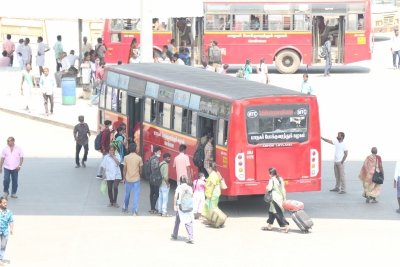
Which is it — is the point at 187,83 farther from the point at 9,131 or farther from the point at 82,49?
the point at 82,49

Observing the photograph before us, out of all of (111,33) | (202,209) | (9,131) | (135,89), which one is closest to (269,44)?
(111,33)

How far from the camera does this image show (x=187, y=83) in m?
19.2

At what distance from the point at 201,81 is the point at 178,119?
0.92 metres

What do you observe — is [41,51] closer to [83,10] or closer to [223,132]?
[83,10]

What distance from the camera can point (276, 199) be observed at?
640 inches

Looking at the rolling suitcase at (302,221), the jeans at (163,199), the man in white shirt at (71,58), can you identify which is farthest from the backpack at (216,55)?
the rolling suitcase at (302,221)

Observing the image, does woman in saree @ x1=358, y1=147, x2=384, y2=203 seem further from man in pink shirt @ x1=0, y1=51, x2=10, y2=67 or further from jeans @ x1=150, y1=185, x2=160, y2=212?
man in pink shirt @ x1=0, y1=51, x2=10, y2=67

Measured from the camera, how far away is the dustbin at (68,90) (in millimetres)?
29609

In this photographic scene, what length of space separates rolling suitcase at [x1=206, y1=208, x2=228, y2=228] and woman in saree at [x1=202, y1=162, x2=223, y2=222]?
0.55ft

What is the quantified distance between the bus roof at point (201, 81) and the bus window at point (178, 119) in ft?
1.50

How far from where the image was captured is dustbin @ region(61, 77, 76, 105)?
97.1ft

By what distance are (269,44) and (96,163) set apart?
16344 mm

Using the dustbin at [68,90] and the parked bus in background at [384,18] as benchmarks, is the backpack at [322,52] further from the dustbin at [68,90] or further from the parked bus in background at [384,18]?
the dustbin at [68,90]

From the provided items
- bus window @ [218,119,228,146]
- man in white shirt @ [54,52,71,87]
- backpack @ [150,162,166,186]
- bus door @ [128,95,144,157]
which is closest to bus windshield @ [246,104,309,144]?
bus window @ [218,119,228,146]
